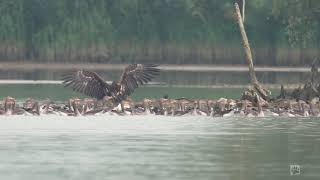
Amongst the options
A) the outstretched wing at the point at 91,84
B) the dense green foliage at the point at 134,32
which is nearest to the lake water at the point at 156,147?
the outstretched wing at the point at 91,84

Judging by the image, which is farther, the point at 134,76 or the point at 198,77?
the point at 198,77

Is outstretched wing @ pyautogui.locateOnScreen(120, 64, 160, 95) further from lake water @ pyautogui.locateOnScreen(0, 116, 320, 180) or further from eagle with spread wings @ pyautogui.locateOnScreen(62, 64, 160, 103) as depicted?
lake water @ pyautogui.locateOnScreen(0, 116, 320, 180)

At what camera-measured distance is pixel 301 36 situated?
252 ft

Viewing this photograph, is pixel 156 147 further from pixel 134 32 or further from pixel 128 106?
pixel 134 32

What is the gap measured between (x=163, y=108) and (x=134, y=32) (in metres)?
50.0

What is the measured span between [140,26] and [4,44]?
927cm

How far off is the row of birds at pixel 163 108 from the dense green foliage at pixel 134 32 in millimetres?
44116

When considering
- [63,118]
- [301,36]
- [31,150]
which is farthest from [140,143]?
[301,36]

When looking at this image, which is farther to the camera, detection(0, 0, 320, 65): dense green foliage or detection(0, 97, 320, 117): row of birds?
detection(0, 0, 320, 65): dense green foliage

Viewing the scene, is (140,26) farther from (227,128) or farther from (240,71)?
(227,128)

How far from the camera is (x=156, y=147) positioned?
113ft

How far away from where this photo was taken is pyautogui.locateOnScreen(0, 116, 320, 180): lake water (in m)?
29.3
